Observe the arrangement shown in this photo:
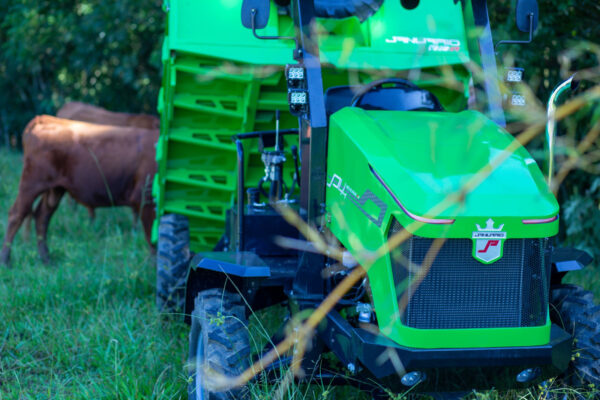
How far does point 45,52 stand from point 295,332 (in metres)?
12.5

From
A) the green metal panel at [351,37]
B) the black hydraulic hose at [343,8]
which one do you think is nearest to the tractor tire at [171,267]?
the green metal panel at [351,37]

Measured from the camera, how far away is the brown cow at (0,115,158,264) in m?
7.18

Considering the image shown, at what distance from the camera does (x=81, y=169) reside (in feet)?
24.0

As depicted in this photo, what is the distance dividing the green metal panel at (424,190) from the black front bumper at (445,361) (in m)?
0.05

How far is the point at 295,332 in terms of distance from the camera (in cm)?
358

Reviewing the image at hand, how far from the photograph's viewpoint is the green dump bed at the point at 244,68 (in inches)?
197

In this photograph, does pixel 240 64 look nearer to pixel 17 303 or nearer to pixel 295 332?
pixel 295 332

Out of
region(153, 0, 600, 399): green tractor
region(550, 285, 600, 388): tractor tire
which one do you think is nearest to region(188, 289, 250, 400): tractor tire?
region(153, 0, 600, 399): green tractor

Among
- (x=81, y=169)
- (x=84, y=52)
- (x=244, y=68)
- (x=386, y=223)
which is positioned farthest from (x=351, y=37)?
(x=84, y=52)

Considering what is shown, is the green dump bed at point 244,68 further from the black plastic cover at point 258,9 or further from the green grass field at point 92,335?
the black plastic cover at point 258,9

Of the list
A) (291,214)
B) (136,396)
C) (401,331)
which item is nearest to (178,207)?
(291,214)

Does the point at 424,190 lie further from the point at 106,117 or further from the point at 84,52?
the point at 84,52

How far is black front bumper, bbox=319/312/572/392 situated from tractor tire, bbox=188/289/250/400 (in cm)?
52

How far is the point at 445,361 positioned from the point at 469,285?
35cm
